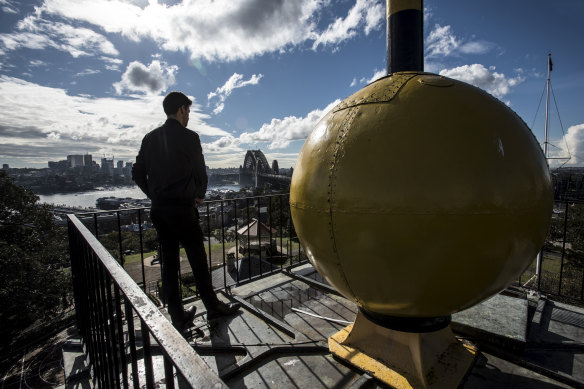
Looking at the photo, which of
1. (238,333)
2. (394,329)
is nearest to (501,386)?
(394,329)

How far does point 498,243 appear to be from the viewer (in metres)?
1.95

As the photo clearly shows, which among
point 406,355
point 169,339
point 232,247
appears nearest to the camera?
point 169,339

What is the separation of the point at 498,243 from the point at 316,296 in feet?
9.73

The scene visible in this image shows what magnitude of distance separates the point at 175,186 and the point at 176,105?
0.96 m

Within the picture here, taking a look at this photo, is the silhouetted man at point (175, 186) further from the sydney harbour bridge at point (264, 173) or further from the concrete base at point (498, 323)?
the sydney harbour bridge at point (264, 173)

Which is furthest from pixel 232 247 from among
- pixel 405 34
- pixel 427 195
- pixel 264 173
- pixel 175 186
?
pixel 264 173

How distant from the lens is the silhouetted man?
312 centimetres

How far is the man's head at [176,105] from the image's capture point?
3266 millimetres

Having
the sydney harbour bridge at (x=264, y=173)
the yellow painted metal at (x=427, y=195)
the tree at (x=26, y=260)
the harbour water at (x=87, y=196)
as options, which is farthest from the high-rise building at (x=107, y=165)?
the yellow painted metal at (x=427, y=195)

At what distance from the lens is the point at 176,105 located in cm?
328

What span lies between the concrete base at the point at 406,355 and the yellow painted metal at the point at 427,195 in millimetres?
476

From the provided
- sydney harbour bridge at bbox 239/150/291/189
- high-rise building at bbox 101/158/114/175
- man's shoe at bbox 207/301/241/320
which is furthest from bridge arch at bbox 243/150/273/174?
man's shoe at bbox 207/301/241/320

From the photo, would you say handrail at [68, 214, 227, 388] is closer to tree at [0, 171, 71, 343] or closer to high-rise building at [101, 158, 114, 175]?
tree at [0, 171, 71, 343]

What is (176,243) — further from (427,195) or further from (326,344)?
(427,195)
